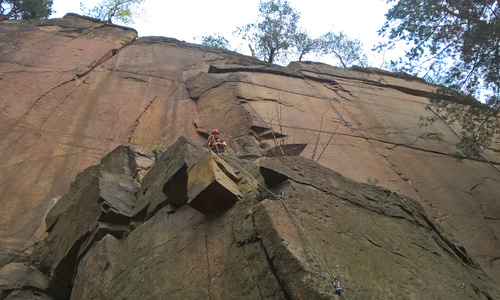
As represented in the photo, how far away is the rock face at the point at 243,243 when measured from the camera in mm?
3570

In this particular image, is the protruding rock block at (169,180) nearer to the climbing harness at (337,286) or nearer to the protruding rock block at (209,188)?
the protruding rock block at (209,188)

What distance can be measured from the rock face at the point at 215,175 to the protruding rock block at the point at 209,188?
2cm

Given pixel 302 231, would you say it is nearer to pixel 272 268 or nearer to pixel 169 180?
pixel 272 268

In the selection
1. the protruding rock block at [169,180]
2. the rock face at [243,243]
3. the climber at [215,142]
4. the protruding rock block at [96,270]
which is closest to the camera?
the rock face at [243,243]

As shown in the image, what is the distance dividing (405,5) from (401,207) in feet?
20.7

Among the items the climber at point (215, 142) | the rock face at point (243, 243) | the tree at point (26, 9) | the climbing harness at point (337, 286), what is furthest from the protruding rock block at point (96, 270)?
the tree at point (26, 9)

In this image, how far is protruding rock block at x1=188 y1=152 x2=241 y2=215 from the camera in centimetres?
429

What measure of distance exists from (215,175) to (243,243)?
795mm

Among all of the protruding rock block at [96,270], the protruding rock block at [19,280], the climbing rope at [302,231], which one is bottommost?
the protruding rock block at [19,280]

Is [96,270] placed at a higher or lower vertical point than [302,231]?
lower

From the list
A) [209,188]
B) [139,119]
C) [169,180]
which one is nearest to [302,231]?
[209,188]

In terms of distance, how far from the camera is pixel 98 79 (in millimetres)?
10938

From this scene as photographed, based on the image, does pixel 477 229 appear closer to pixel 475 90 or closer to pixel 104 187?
pixel 475 90

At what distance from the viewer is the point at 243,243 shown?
3865 mm
